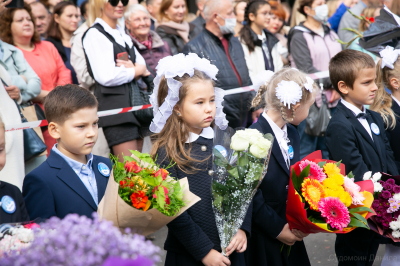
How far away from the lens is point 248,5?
6562mm

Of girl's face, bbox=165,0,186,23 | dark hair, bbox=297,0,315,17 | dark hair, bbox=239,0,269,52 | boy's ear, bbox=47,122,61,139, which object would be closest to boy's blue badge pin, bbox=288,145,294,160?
boy's ear, bbox=47,122,61,139

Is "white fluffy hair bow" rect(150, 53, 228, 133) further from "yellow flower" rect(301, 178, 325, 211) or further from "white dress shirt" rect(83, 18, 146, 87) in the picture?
"white dress shirt" rect(83, 18, 146, 87)

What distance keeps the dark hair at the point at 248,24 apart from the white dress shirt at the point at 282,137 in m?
2.99

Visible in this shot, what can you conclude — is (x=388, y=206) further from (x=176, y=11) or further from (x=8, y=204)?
(x=176, y=11)

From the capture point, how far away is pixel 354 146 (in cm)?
344

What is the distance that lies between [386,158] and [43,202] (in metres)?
2.85

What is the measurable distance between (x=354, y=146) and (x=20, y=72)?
11.4 ft

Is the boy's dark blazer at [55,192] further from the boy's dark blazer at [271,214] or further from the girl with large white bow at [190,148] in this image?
the boy's dark blazer at [271,214]

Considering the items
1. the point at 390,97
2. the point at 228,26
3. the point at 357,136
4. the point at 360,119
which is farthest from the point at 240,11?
the point at 357,136

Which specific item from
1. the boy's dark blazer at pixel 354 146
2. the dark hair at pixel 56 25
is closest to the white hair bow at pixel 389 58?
the boy's dark blazer at pixel 354 146

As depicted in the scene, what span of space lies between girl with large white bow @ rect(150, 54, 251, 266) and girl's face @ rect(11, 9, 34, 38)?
8.72ft

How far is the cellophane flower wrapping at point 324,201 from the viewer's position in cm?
263

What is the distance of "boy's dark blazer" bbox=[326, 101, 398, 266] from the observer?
11.2ft

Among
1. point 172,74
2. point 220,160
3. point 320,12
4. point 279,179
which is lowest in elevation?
point 320,12
